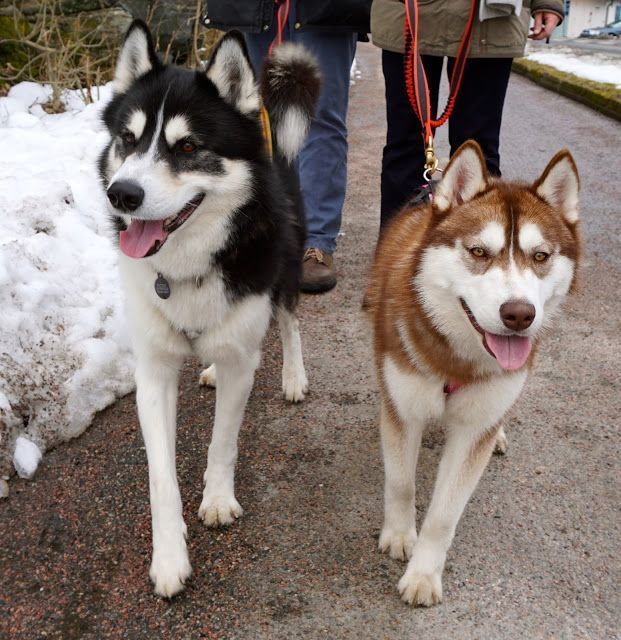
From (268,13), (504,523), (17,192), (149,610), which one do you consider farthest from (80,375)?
(268,13)

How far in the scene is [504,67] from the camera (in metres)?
3.05

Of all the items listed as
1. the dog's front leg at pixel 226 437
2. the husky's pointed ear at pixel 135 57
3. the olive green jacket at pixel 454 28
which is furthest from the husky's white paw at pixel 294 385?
the olive green jacket at pixel 454 28

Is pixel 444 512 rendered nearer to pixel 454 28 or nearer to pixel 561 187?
pixel 561 187

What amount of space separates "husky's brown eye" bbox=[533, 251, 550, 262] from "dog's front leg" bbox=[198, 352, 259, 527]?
102 cm

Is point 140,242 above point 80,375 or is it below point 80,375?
above

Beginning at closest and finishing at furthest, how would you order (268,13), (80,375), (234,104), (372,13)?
(234,104) < (80,375) < (372,13) < (268,13)

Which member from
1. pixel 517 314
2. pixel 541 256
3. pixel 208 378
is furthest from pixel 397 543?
pixel 208 378

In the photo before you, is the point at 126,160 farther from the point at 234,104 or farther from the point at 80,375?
the point at 80,375

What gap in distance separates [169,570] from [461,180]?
57.2 inches

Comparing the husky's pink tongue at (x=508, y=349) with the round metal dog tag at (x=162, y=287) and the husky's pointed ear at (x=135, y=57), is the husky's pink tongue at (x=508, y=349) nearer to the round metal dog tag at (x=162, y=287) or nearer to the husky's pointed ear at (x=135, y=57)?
the round metal dog tag at (x=162, y=287)

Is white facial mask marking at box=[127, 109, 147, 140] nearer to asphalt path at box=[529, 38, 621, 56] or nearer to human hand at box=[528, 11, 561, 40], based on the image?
human hand at box=[528, 11, 561, 40]

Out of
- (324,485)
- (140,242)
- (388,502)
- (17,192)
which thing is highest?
(140,242)

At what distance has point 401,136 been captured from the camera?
335cm

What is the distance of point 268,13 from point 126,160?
6.30ft
